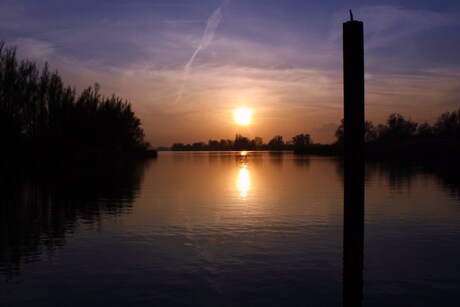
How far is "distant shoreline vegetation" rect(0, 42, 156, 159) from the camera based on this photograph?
63.1 meters

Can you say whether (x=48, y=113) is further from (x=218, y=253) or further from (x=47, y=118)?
(x=218, y=253)

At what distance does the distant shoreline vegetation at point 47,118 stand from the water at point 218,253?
4364 centimetres

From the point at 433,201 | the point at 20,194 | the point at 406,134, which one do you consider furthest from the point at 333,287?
the point at 406,134

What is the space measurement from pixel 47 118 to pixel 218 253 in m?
73.7

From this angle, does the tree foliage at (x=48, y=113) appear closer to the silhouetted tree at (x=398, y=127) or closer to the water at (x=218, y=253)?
the water at (x=218, y=253)

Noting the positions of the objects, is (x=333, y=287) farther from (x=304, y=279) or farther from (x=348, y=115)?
(x=348, y=115)

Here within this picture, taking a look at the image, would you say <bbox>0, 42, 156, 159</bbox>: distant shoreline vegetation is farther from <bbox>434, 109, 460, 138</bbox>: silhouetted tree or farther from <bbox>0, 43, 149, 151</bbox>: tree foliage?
<bbox>434, 109, 460, 138</bbox>: silhouetted tree

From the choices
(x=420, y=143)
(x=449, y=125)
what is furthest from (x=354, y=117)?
(x=449, y=125)

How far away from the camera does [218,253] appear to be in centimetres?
1337

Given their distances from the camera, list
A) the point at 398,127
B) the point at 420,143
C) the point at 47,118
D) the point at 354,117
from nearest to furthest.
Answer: the point at 354,117, the point at 47,118, the point at 420,143, the point at 398,127

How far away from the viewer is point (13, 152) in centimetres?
5956

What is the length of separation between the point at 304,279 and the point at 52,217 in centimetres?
1344

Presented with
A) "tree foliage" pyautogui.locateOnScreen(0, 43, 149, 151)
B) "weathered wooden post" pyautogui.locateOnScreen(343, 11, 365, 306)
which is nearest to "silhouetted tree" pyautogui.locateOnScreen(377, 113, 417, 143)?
"tree foliage" pyautogui.locateOnScreen(0, 43, 149, 151)

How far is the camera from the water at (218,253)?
9.70 metres
